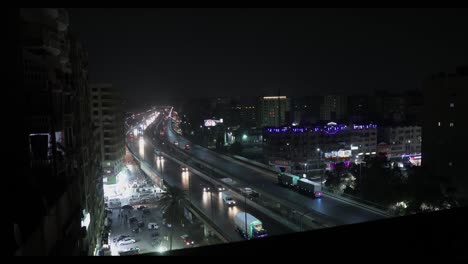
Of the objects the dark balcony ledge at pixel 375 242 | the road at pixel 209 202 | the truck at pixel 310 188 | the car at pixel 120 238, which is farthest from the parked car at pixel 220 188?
the dark balcony ledge at pixel 375 242

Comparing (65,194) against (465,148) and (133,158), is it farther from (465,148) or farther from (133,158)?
(133,158)

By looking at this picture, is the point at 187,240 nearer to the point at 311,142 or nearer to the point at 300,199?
the point at 300,199

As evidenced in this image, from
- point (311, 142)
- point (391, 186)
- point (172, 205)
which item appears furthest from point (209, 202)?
point (311, 142)

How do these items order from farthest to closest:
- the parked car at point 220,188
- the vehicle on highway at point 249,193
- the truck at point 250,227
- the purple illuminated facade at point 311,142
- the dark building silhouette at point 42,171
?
the purple illuminated facade at point 311,142 → the parked car at point 220,188 → the vehicle on highway at point 249,193 → the truck at point 250,227 → the dark building silhouette at point 42,171

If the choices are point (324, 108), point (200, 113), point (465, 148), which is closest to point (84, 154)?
point (465, 148)

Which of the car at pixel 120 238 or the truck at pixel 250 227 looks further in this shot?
the car at pixel 120 238

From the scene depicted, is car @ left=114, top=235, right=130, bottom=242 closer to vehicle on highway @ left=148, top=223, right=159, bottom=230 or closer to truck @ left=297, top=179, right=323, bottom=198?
vehicle on highway @ left=148, top=223, right=159, bottom=230

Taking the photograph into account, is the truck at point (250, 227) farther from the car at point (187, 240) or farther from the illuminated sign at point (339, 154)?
the illuminated sign at point (339, 154)
